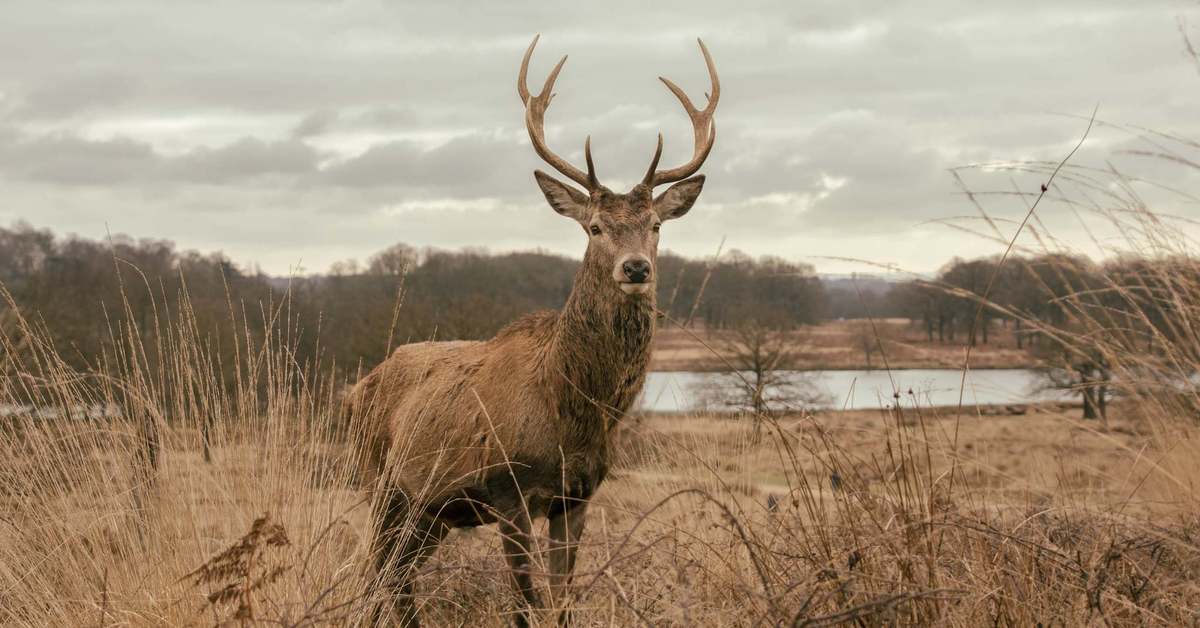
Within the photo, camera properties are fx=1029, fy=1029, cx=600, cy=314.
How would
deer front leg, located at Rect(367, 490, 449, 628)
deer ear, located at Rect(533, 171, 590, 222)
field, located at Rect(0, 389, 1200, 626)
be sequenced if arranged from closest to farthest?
field, located at Rect(0, 389, 1200, 626) → deer front leg, located at Rect(367, 490, 449, 628) → deer ear, located at Rect(533, 171, 590, 222)

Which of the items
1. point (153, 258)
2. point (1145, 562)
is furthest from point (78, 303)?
point (1145, 562)

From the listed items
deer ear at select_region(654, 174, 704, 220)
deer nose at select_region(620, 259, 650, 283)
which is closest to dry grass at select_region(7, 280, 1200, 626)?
deer nose at select_region(620, 259, 650, 283)

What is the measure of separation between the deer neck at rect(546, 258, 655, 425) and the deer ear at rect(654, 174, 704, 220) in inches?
29.6

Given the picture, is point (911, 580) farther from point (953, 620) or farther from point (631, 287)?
point (631, 287)

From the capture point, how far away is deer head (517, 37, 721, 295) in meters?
4.81

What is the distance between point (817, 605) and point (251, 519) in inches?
92.9

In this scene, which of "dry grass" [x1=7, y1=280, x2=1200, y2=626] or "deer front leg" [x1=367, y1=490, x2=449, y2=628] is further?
"deer front leg" [x1=367, y1=490, x2=449, y2=628]

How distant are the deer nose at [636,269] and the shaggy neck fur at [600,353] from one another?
141 mm

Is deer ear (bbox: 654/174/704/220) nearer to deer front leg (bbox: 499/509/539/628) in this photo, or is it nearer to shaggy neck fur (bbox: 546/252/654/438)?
shaggy neck fur (bbox: 546/252/654/438)

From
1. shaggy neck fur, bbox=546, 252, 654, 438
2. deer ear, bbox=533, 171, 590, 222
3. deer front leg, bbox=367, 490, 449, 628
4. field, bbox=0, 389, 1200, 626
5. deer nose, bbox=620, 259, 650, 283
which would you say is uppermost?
deer ear, bbox=533, 171, 590, 222

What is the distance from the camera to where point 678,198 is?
221 inches

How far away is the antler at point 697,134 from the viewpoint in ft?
17.7

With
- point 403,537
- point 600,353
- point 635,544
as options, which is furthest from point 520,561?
point 635,544

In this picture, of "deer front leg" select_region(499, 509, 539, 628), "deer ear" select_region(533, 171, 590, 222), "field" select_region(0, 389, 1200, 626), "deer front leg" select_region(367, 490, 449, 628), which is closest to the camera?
"field" select_region(0, 389, 1200, 626)
